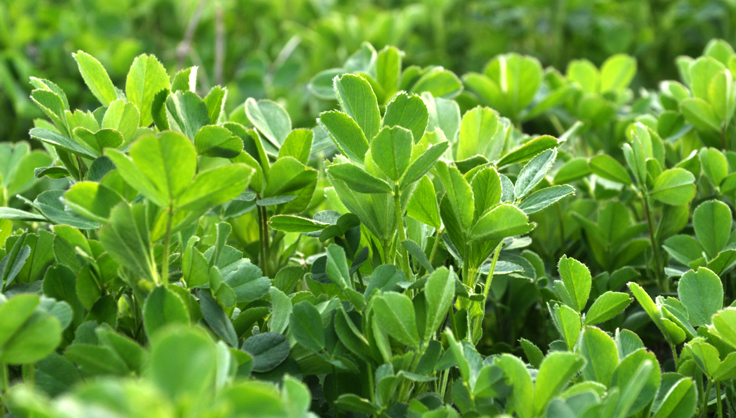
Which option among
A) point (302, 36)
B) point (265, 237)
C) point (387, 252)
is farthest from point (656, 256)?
point (302, 36)

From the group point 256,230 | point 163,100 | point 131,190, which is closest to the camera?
point 131,190

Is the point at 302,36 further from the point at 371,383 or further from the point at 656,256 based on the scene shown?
the point at 371,383

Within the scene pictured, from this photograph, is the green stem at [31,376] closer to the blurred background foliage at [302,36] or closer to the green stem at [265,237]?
the green stem at [265,237]

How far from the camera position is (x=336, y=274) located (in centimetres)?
73

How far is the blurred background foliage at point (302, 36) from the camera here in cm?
215

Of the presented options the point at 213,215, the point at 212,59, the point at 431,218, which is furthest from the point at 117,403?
the point at 212,59

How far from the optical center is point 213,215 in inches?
40.1

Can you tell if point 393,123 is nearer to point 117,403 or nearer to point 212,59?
point 117,403

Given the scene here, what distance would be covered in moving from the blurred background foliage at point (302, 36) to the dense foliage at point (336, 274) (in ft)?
3.56

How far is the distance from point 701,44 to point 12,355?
2.58 m

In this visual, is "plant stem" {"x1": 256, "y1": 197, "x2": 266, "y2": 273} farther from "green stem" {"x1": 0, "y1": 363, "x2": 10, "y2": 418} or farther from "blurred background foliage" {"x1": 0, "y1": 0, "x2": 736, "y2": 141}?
"blurred background foliage" {"x1": 0, "y1": 0, "x2": 736, "y2": 141}

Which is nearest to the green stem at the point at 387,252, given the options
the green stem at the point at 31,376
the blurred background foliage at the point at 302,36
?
the green stem at the point at 31,376

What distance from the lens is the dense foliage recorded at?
0.60m

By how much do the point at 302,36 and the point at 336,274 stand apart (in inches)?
68.1
